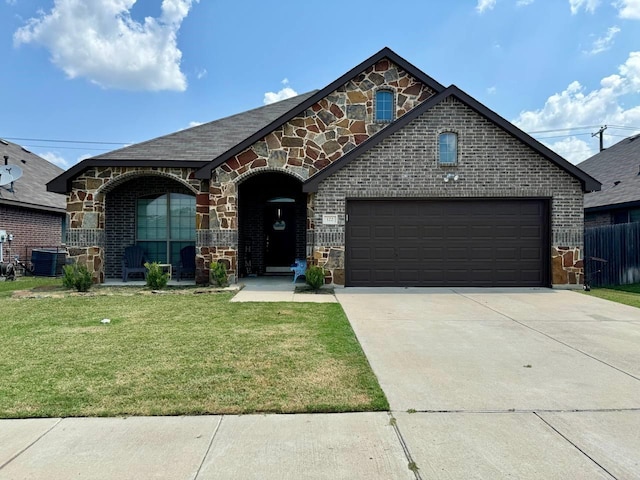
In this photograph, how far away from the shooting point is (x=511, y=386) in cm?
463

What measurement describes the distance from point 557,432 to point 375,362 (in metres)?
2.22

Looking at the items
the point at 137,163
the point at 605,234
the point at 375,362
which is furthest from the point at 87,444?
the point at 605,234

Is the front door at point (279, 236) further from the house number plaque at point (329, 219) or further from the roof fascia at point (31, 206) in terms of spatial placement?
the roof fascia at point (31, 206)

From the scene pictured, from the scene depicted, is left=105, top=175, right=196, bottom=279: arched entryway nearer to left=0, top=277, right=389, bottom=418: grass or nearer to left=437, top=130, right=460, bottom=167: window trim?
left=0, top=277, right=389, bottom=418: grass

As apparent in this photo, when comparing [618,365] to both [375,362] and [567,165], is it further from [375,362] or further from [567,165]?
[567,165]

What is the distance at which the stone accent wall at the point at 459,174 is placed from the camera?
39.6ft

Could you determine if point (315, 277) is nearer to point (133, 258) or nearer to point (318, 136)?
point (318, 136)

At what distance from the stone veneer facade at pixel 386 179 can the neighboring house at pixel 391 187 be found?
3 centimetres

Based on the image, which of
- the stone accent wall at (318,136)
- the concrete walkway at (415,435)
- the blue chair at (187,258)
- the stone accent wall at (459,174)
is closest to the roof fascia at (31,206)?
the blue chair at (187,258)

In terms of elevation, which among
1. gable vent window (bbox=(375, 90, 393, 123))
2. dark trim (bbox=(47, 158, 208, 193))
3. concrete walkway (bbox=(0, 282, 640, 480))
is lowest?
concrete walkway (bbox=(0, 282, 640, 480))

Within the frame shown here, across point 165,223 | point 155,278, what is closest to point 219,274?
point 155,278

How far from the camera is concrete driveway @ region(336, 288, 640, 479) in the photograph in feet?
10.5

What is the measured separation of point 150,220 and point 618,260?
15.1 meters

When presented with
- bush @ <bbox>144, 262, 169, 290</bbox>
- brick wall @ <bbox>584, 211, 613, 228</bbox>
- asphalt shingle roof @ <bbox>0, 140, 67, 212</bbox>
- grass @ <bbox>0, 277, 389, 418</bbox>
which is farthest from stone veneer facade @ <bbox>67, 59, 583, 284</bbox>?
brick wall @ <bbox>584, 211, 613, 228</bbox>
